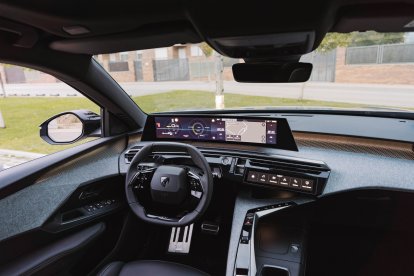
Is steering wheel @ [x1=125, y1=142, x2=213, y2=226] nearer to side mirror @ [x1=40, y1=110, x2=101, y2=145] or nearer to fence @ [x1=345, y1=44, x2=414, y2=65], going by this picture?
side mirror @ [x1=40, y1=110, x2=101, y2=145]

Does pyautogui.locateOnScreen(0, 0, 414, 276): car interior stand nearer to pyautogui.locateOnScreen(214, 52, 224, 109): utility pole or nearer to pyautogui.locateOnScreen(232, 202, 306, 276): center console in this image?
pyautogui.locateOnScreen(232, 202, 306, 276): center console

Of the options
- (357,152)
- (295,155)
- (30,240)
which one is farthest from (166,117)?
(357,152)

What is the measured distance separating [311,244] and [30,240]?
2.00 meters

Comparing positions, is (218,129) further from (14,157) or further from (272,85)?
(14,157)

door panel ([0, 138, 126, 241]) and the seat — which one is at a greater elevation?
door panel ([0, 138, 126, 241])

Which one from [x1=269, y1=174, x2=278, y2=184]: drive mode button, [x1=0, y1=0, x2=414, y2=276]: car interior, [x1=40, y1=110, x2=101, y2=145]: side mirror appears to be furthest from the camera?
[x1=40, y1=110, x2=101, y2=145]: side mirror

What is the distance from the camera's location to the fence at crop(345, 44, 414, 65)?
2.41 m

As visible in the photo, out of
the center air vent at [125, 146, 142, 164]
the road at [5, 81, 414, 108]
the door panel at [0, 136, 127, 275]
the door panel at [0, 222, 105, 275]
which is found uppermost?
the road at [5, 81, 414, 108]

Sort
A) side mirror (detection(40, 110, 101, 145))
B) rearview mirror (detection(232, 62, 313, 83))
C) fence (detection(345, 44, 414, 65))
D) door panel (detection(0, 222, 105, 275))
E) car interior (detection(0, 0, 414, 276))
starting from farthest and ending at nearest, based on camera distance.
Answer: side mirror (detection(40, 110, 101, 145)), fence (detection(345, 44, 414, 65)), rearview mirror (detection(232, 62, 313, 83)), door panel (detection(0, 222, 105, 275)), car interior (detection(0, 0, 414, 276))

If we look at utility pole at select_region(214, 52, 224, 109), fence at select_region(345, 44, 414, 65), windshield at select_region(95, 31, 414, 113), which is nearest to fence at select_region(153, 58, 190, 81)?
windshield at select_region(95, 31, 414, 113)

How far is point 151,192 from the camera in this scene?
214cm

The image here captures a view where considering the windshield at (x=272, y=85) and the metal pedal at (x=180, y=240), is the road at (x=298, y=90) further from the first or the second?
the metal pedal at (x=180, y=240)

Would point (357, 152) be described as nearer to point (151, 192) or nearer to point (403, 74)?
point (403, 74)

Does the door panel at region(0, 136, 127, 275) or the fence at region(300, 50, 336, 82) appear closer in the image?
the door panel at region(0, 136, 127, 275)
